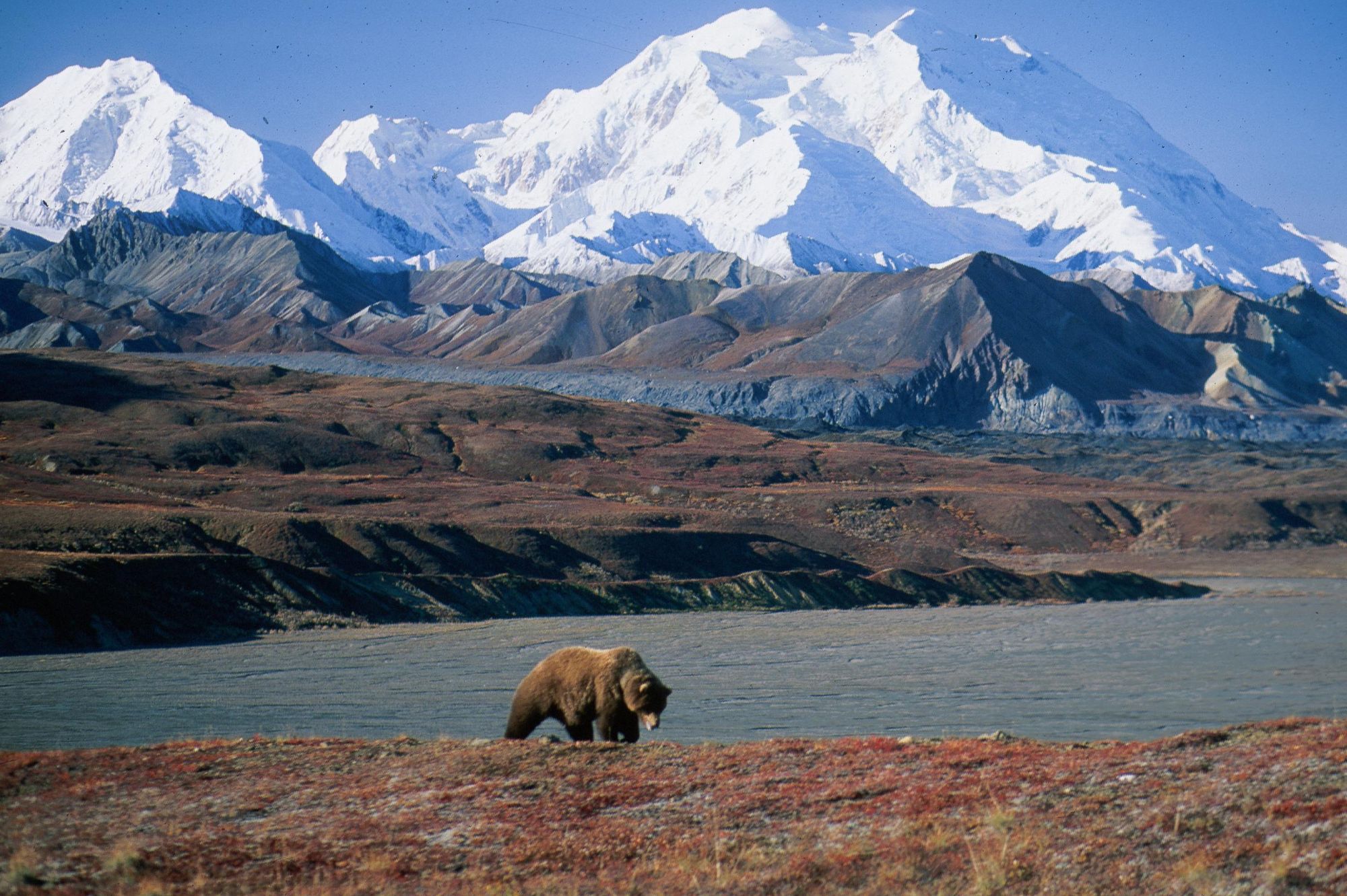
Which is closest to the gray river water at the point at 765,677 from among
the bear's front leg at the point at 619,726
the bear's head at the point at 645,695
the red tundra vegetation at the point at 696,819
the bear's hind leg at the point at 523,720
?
the bear's hind leg at the point at 523,720

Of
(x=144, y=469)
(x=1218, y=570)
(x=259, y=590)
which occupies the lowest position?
(x=1218, y=570)

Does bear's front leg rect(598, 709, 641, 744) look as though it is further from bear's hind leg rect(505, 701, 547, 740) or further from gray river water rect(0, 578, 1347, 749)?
gray river water rect(0, 578, 1347, 749)

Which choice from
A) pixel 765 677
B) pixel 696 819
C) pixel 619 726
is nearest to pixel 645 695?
pixel 619 726

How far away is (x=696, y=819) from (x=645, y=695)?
253cm

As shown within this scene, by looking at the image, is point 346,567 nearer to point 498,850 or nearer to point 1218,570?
point 498,850

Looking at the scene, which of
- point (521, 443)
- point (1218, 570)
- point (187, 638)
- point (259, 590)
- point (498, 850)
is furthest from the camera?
point (521, 443)

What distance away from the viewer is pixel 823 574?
67.3 metres

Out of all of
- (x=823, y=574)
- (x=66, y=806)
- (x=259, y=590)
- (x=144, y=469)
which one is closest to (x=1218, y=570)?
(x=823, y=574)

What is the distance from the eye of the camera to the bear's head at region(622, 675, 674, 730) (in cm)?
1433

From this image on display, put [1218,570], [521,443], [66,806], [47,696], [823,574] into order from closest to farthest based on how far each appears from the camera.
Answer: [66,806] < [47,696] < [823,574] < [1218,570] < [521,443]

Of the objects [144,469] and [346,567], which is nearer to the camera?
[346,567]

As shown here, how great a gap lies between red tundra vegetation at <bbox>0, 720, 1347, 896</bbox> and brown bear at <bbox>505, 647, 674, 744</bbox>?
443 millimetres

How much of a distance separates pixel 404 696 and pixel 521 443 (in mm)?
72943

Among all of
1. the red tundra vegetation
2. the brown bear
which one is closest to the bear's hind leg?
the brown bear
